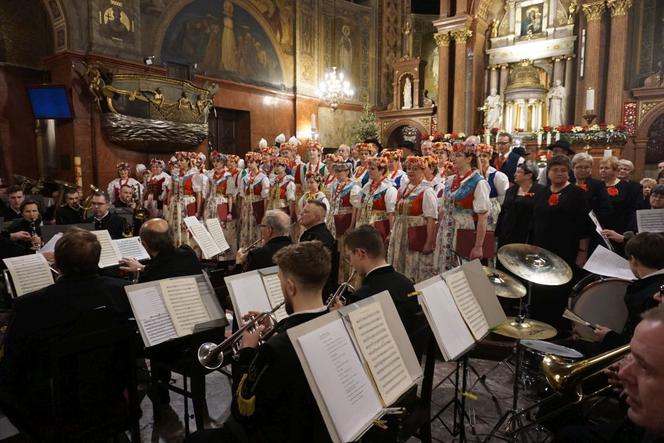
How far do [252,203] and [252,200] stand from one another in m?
0.06

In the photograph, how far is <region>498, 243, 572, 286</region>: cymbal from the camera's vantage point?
10.8ft

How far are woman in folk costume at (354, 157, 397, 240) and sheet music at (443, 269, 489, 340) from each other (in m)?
3.38

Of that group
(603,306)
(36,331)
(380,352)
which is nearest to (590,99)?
Result: (603,306)

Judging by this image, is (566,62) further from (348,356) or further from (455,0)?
(348,356)

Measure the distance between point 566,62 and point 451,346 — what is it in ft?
48.2

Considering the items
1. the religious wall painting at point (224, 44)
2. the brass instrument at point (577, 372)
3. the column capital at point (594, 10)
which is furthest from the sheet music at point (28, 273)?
the column capital at point (594, 10)

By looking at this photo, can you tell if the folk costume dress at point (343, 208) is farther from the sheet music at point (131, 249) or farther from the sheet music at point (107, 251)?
the sheet music at point (107, 251)

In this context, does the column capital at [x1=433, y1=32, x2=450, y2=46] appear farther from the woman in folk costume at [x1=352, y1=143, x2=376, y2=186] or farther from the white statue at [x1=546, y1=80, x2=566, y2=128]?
the woman in folk costume at [x1=352, y1=143, x2=376, y2=186]

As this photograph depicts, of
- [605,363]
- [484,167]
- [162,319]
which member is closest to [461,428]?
[605,363]

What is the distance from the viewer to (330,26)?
16.9 meters

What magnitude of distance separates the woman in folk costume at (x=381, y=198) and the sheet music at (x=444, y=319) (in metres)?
3.59

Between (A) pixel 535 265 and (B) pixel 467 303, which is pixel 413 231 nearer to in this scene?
(A) pixel 535 265

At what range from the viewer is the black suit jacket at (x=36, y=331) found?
228 cm

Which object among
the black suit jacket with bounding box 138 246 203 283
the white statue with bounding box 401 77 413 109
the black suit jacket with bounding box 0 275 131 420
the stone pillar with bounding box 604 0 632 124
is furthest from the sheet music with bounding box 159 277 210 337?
the white statue with bounding box 401 77 413 109
